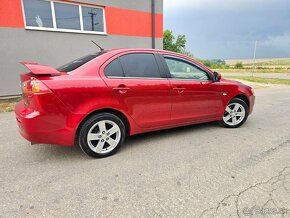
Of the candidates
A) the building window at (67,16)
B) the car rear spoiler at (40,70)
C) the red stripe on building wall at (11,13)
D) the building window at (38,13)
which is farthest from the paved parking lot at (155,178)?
the building window at (67,16)

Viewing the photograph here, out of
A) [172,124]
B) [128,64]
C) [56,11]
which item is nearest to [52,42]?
[56,11]

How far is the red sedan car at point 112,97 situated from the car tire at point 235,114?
31cm

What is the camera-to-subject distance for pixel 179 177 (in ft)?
8.39

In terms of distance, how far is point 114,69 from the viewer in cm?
309

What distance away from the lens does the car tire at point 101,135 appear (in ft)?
9.54

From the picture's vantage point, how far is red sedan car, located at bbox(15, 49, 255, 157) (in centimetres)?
269

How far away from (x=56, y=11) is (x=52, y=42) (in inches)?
44.5

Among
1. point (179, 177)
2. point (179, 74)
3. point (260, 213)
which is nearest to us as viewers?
point (260, 213)

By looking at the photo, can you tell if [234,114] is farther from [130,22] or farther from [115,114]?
[130,22]

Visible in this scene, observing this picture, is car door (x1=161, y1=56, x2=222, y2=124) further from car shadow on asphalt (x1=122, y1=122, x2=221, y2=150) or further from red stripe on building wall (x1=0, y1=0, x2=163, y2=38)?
red stripe on building wall (x1=0, y1=0, x2=163, y2=38)

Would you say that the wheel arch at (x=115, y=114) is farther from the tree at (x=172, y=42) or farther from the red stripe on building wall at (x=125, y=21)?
the tree at (x=172, y=42)

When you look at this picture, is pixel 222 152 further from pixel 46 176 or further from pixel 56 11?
pixel 56 11

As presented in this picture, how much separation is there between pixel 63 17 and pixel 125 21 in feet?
8.42

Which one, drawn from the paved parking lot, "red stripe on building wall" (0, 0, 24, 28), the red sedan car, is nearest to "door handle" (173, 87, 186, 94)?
the red sedan car
